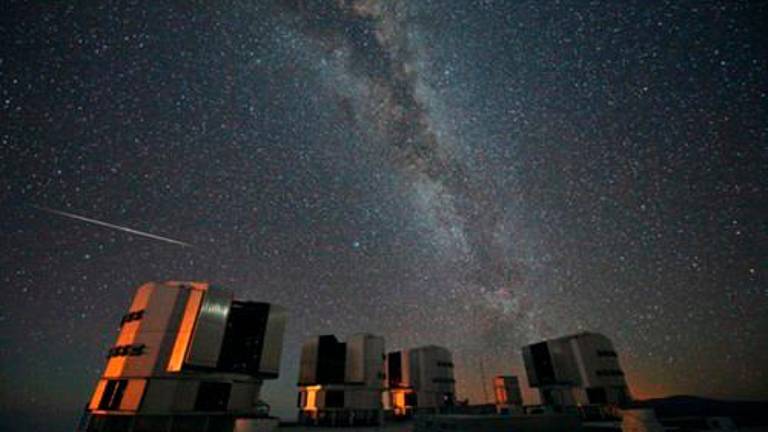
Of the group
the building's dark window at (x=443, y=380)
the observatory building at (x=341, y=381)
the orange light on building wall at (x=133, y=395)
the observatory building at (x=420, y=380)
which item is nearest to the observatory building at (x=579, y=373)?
the building's dark window at (x=443, y=380)

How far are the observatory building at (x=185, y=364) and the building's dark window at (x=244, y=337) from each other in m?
0.09

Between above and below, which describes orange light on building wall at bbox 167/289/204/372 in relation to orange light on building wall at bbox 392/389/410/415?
above

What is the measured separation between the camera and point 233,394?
33.4 metres

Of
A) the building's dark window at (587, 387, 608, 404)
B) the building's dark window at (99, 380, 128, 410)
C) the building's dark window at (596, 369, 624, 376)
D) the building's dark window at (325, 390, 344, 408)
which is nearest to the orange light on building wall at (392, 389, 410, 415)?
the building's dark window at (325, 390, 344, 408)

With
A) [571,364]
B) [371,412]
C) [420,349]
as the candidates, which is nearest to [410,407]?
[420,349]

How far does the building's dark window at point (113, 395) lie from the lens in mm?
29047

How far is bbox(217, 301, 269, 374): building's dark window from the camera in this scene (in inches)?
1309

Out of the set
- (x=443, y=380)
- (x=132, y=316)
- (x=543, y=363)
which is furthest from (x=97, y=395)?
(x=543, y=363)

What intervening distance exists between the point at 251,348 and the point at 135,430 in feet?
34.8

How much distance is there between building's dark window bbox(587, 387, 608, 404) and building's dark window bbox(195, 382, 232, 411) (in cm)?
5200

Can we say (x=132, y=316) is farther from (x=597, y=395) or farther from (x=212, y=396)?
(x=597, y=395)

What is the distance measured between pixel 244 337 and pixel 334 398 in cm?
1916

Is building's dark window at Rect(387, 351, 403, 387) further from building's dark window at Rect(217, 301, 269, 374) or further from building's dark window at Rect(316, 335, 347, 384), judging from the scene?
building's dark window at Rect(217, 301, 269, 374)

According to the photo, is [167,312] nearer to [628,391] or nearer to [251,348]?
[251,348]
